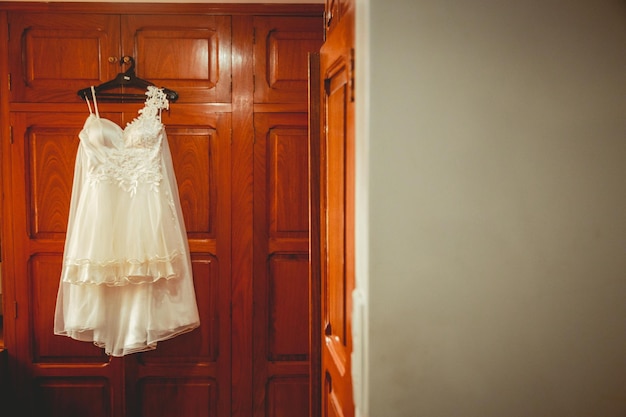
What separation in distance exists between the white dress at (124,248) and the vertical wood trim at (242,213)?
0.87 ft

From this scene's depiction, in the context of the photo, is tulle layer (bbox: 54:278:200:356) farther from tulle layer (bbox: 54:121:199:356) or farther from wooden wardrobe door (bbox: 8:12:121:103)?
wooden wardrobe door (bbox: 8:12:121:103)

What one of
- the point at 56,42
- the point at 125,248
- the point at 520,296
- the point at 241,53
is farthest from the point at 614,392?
the point at 56,42

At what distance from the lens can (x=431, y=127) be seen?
124 centimetres

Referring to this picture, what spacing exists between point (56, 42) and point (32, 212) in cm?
87

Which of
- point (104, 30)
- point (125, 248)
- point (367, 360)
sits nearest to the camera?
point (367, 360)

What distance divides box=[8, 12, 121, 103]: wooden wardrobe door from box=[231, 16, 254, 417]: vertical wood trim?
61cm

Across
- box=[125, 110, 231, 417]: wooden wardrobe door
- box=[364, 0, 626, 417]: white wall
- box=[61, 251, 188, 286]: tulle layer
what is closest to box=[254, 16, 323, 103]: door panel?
box=[125, 110, 231, 417]: wooden wardrobe door

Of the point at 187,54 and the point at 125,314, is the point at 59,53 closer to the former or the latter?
the point at 187,54

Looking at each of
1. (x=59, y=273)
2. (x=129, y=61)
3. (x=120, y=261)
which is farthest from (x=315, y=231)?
(x=59, y=273)

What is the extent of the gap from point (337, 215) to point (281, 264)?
122 centimetres

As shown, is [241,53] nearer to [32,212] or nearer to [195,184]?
[195,184]

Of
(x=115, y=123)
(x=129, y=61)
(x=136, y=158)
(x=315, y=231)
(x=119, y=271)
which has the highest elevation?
(x=129, y=61)

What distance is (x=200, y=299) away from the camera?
8.87 ft

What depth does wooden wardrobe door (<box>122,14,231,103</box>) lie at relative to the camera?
2.65 meters
